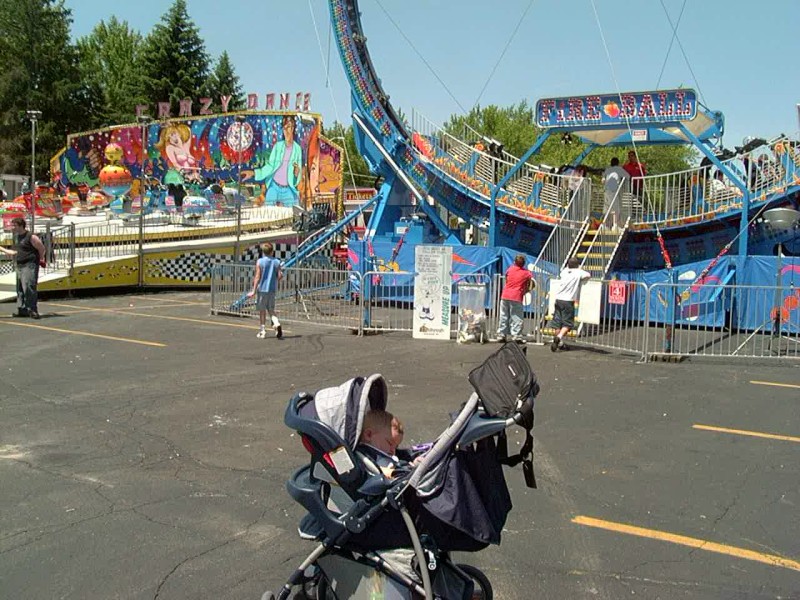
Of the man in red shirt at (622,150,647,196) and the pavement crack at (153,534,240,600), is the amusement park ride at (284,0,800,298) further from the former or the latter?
the pavement crack at (153,534,240,600)

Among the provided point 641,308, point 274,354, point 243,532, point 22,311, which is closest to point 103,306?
point 22,311

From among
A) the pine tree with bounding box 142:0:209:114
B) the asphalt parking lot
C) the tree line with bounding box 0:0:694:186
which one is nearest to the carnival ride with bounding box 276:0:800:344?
the asphalt parking lot

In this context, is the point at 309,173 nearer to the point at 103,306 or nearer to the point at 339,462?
the point at 103,306

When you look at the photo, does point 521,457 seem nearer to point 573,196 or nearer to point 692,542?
point 692,542

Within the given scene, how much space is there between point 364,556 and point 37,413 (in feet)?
18.1

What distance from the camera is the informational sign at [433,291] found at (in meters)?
14.0

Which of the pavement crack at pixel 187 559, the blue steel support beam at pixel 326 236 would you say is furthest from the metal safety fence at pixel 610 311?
the pavement crack at pixel 187 559

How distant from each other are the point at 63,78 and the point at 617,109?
47.2 metres

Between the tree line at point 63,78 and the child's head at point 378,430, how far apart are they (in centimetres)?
4972

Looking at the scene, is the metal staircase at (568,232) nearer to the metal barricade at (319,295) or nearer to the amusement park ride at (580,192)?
the amusement park ride at (580,192)

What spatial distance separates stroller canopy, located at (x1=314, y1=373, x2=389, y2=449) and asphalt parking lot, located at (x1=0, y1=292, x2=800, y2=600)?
117 cm

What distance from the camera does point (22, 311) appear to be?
15695 mm

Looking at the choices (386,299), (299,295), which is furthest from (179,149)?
(299,295)

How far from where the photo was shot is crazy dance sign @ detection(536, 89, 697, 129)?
15.7 m
